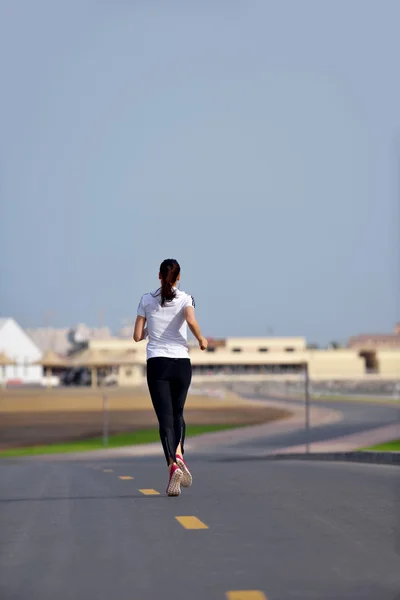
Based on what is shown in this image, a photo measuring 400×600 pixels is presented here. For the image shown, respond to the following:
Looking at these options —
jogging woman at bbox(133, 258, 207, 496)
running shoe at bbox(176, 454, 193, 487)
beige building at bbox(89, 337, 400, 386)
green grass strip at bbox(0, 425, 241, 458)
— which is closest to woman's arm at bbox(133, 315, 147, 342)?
jogging woman at bbox(133, 258, 207, 496)

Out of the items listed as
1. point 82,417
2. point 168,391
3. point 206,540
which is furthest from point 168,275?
point 82,417

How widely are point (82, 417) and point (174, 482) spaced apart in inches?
1838

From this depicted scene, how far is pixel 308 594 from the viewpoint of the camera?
218 inches

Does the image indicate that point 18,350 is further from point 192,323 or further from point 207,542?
point 207,542

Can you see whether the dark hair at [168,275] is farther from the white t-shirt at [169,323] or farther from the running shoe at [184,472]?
the running shoe at [184,472]

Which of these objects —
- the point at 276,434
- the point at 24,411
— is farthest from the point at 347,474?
the point at 24,411

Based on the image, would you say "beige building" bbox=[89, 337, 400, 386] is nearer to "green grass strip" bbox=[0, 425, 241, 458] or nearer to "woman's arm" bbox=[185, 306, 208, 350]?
"green grass strip" bbox=[0, 425, 241, 458]

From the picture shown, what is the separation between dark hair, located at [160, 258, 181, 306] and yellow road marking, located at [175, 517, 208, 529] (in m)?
2.50

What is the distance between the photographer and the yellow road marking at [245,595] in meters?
5.46

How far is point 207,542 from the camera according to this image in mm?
7270

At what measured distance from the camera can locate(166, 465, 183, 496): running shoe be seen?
33.0 ft

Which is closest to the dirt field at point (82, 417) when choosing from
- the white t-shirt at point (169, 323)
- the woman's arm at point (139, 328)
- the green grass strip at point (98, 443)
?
the green grass strip at point (98, 443)

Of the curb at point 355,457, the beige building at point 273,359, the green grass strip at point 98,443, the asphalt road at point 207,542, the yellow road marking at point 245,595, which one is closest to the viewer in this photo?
the yellow road marking at point 245,595

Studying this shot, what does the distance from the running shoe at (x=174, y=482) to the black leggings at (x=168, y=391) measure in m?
0.24
